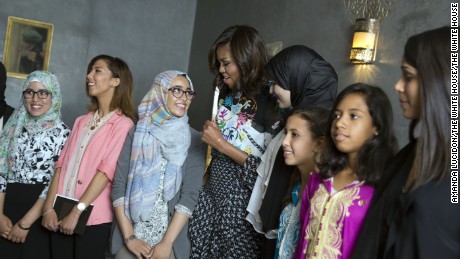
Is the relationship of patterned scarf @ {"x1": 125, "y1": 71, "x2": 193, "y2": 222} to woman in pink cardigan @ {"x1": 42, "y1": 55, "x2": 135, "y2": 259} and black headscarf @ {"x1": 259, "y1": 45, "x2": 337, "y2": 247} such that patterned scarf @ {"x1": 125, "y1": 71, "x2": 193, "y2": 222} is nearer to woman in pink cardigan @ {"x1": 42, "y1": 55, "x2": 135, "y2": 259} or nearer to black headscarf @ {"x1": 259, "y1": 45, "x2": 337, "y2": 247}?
woman in pink cardigan @ {"x1": 42, "y1": 55, "x2": 135, "y2": 259}

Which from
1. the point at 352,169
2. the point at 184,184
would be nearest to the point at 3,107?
the point at 184,184

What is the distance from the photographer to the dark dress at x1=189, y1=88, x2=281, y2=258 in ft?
7.79

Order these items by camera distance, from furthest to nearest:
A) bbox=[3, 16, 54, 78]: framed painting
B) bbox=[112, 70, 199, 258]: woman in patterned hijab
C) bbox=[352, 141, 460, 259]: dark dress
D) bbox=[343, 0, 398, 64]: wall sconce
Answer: bbox=[3, 16, 54, 78]: framed painting
bbox=[343, 0, 398, 64]: wall sconce
bbox=[112, 70, 199, 258]: woman in patterned hijab
bbox=[352, 141, 460, 259]: dark dress

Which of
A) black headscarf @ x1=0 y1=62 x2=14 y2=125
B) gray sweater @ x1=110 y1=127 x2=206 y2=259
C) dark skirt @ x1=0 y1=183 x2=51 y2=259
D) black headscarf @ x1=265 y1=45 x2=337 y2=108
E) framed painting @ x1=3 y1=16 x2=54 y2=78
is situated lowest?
dark skirt @ x1=0 y1=183 x2=51 y2=259

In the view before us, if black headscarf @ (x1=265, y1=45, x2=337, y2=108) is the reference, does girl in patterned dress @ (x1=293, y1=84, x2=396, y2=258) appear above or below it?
below

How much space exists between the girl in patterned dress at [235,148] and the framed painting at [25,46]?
5469 millimetres

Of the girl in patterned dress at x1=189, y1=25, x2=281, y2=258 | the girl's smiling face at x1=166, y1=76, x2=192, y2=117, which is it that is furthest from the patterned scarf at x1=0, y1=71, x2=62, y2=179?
the girl in patterned dress at x1=189, y1=25, x2=281, y2=258

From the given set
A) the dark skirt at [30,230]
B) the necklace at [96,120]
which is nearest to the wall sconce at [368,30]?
the necklace at [96,120]

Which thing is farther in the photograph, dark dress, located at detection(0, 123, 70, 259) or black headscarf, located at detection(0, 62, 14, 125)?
black headscarf, located at detection(0, 62, 14, 125)

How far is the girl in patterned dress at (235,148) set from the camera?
7.79 ft

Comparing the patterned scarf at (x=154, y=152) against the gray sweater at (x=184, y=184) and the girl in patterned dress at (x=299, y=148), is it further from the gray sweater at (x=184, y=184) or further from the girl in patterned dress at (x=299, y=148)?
the girl in patterned dress at (x=299, y=148)

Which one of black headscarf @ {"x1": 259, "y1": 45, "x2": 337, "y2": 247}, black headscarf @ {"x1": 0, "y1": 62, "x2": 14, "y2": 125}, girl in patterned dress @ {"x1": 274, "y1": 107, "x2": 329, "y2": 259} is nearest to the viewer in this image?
girl in patterned dress @ {"x1": 274, "y1": 107, "x2": 329, "y2": 259}

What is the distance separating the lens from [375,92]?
5.75ft

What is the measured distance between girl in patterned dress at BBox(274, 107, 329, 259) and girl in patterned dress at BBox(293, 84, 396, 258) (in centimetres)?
24
